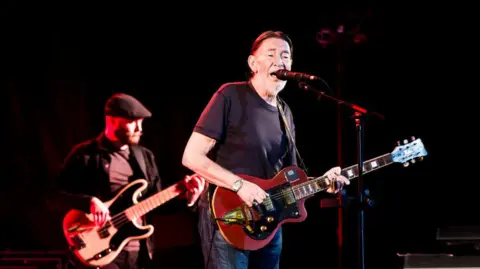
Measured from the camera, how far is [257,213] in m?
3.44

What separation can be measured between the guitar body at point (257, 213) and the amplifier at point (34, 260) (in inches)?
87.4

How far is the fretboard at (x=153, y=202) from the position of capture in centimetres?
504

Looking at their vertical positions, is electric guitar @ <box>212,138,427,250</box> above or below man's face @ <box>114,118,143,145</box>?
below

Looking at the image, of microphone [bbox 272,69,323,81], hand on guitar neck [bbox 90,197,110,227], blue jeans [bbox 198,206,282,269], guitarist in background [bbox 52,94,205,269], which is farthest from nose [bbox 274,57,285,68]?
hand on guitar neck [bbox 90,197,110,227]

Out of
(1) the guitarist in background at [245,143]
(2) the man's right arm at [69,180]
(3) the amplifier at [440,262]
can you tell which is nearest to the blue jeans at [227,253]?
(1) the guitarist in background at [245,143]

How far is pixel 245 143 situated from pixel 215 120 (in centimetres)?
22

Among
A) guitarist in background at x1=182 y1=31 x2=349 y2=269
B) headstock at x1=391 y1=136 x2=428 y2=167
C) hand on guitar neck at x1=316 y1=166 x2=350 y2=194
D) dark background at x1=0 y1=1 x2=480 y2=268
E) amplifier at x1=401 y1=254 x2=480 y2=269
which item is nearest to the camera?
amplifier at x1=401 y1=254 x2=480 y2=269

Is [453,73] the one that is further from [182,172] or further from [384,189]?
[182,172]

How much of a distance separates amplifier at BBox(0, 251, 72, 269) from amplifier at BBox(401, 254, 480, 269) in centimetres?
285

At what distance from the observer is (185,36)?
19.5 ft

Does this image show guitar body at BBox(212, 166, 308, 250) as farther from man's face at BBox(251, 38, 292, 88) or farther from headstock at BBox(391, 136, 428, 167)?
headstock at BBox(391, 136, 428, 167)

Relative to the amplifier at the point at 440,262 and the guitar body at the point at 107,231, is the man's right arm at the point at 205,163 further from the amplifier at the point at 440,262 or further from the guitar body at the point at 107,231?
the guitar body at the point at 107,231

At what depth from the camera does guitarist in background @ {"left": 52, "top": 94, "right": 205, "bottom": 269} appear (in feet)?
16.4

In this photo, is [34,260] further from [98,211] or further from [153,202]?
[153,202]
